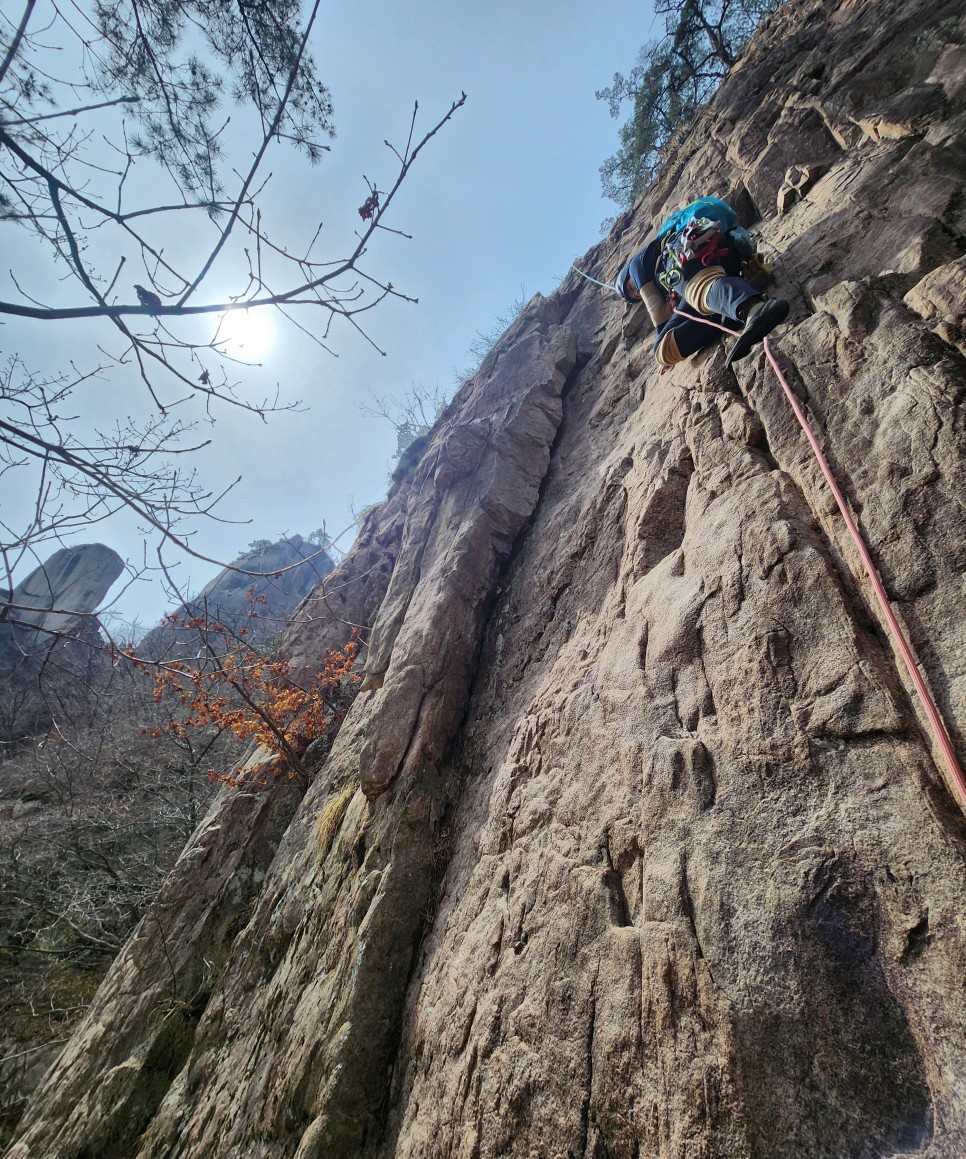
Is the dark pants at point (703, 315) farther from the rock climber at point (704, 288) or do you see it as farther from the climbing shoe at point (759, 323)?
the climbing shoe at point (759, 323)

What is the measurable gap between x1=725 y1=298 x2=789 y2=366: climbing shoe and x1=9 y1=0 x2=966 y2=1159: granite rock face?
0.38 ft

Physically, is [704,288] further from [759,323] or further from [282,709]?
[282,709]

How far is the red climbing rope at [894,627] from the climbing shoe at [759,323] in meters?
0.80

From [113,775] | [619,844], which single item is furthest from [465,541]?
[113,775]

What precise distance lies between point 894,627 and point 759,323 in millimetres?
2368

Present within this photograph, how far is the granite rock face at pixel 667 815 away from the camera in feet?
5.22

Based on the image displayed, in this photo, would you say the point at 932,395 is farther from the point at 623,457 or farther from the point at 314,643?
the point at 314,643

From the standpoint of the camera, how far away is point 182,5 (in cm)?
307

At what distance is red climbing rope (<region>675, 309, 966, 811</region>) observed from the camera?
1.57m

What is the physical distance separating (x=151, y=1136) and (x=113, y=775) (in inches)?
306

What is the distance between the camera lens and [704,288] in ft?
12.9

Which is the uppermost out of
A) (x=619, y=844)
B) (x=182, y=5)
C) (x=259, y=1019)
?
(x=182, y=5)

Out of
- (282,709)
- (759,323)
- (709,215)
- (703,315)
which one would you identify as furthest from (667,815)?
(282,709)

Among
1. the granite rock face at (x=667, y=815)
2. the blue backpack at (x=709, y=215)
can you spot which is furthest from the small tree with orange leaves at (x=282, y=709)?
the blue backpack at (x=709, y=215)
